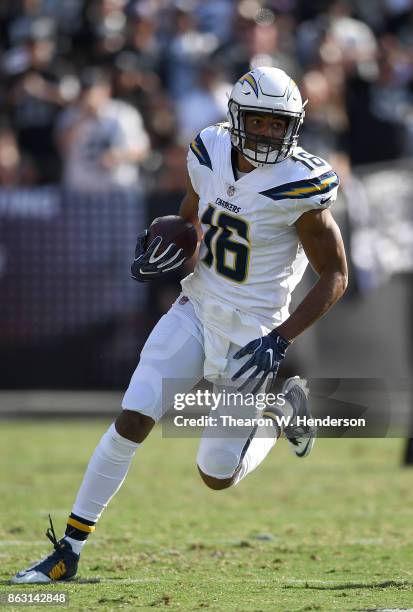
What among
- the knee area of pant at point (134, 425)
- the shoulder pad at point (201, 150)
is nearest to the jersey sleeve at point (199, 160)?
the shoulder pad at point (201, 150)

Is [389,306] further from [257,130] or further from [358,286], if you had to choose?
[257,130]

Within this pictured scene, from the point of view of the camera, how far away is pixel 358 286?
1037cm

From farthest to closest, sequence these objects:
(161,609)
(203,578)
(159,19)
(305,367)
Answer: (159,19), (305,367), (203,578), (161,609)

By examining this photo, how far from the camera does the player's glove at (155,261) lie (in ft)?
16.8

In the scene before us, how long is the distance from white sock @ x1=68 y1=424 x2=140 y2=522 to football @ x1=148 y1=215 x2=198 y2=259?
0.86 m

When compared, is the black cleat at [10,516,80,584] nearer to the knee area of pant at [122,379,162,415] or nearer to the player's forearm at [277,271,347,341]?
the knee area of pant at [122,379,162,415]

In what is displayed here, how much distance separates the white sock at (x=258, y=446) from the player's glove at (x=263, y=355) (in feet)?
1.37

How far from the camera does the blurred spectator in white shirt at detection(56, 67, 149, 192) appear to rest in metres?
10.4

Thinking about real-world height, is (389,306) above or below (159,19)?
below

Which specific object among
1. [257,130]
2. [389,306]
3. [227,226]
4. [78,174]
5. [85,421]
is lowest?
[85,421]

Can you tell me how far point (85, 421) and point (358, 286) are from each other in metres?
2.63

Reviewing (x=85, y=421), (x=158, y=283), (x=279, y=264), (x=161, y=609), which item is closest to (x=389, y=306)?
(x=158, y=283)

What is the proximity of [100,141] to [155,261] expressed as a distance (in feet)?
17.8

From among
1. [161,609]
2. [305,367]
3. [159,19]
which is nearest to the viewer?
[161,609]
